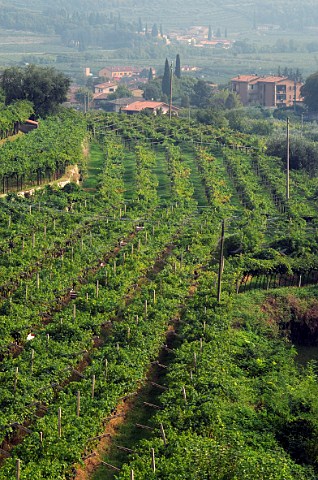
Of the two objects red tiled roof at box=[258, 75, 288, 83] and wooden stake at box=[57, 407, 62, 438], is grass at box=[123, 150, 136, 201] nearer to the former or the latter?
wooden stake at box=[57, 407, 62, 438]

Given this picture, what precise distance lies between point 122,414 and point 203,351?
150 inches

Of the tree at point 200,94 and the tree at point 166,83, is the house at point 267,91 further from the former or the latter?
the tree at point 166,83

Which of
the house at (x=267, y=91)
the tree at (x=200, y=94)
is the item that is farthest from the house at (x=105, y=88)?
the house at (x=267, y=91)

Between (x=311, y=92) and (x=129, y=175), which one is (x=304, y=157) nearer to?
(x=129, y=175)

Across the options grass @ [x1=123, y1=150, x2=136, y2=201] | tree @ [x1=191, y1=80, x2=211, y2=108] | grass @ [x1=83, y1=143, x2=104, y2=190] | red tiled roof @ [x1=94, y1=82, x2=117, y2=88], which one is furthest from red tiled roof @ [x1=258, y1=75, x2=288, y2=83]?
grass @ [x1=123, y1=150, x2=136, y2=201]

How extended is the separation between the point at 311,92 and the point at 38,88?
2040 inches

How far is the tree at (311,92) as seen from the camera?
115375 millimetres

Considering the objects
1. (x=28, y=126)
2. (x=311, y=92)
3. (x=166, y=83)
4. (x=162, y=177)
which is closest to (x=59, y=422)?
(x=162, y=177)

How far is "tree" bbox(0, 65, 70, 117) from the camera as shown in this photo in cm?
7338

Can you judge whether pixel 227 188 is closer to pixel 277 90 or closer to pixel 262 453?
pixel 262 453

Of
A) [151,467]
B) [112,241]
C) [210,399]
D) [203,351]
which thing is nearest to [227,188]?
[112,241]

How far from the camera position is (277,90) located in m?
134

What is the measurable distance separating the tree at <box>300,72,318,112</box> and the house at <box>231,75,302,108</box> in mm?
12899

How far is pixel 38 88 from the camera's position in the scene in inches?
2879
